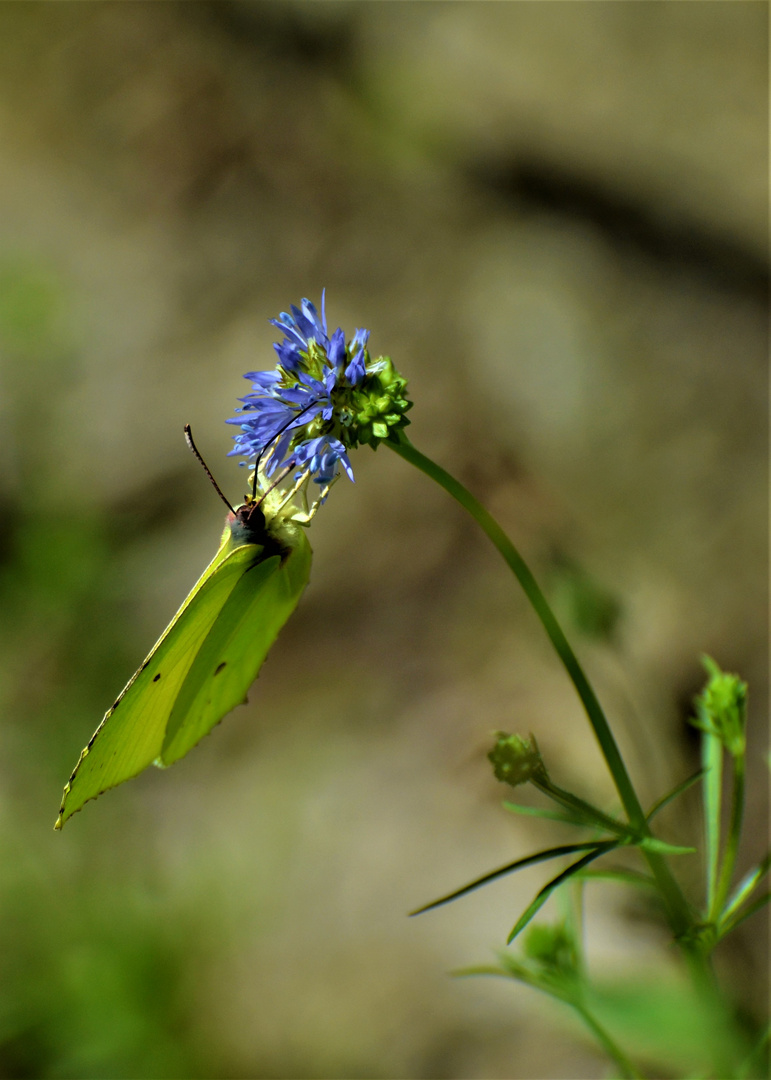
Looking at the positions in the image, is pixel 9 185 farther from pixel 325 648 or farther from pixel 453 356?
pixel 325 648

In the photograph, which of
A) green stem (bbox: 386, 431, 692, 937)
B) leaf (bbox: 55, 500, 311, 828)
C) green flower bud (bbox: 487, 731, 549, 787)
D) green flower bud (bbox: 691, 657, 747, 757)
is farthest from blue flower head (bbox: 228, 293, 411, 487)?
green flower bud (bbox: 691, 657, 747, 757)

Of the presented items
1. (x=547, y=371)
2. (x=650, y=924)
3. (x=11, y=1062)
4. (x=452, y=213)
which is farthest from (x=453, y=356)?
(x=11, y=1062)

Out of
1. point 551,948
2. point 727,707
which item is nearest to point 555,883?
point 727,707

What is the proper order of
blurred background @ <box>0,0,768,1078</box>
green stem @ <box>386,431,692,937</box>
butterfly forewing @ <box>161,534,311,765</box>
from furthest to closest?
blurred background @ <box>0,0,768,1078</box> < butterfly forewing @ <box>161,534,311,765</box> < green stem @ <box>386,431,692,937</box>

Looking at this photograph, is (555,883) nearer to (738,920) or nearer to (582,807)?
(582,807)

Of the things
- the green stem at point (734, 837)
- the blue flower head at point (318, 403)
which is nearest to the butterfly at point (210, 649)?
the blue flower head at point (318, 403)

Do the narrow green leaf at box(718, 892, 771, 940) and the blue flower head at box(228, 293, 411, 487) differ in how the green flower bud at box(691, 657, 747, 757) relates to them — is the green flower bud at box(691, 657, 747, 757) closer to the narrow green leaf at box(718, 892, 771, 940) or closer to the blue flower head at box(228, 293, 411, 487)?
the narrow green leaf at box(718, 892, 771, 940)
